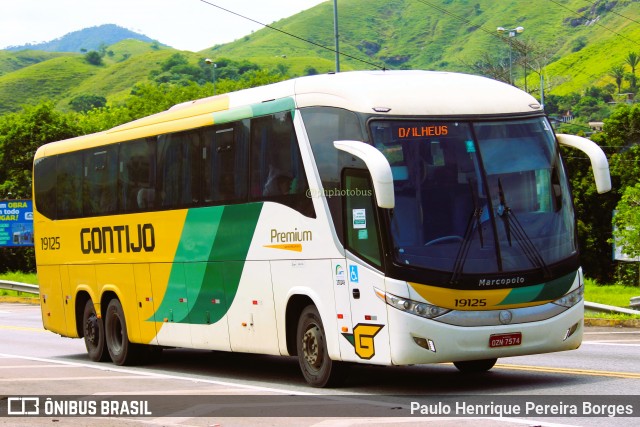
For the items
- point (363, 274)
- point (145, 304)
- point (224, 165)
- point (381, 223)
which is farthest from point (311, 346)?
point (145, 304)

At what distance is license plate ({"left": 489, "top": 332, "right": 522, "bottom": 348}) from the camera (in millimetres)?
12709

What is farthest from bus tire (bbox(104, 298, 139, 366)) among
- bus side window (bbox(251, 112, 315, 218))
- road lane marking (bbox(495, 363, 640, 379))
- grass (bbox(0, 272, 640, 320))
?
grass (bbox(0, 272, 640, 320))

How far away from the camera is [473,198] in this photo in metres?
12.9

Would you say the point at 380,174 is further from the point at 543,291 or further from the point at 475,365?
the point at 475,365

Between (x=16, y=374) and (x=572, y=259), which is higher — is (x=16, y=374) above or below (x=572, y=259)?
below

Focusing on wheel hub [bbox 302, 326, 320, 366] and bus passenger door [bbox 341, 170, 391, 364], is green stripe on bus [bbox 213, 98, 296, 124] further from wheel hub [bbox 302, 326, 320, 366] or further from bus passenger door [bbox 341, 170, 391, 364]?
wheel hub [bbox 302, 326, 320, 366]

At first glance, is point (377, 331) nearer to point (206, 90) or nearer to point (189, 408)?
point (189, 408)

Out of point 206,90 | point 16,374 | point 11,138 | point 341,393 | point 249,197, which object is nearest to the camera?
point 341,393

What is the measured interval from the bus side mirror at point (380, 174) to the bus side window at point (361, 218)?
0.42m

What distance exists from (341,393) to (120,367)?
6.76 meters

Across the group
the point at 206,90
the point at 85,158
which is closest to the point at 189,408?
the point at 85,158

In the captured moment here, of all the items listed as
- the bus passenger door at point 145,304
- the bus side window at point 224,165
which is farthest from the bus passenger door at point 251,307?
the bus passenger door at point 145,304

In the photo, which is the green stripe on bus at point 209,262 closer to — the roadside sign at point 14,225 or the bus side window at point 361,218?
the bus side window at point 361,218

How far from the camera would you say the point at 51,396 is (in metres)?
14.1
